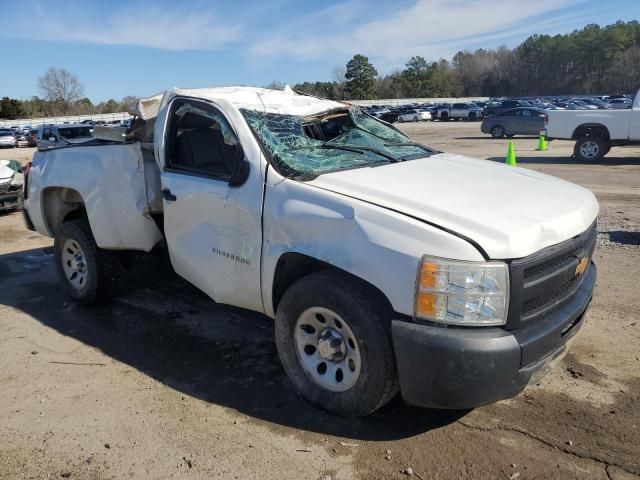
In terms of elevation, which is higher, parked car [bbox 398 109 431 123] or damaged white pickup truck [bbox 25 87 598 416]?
parked car [bbox 398 109 431 123]

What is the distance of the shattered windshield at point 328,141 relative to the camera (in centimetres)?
361

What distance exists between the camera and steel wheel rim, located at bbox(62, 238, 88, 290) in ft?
17.2

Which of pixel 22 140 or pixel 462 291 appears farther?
pixel 22 140

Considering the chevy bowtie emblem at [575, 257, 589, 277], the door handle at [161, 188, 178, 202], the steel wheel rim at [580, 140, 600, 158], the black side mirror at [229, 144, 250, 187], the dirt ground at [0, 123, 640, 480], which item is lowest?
the dirt ground at [0, 123, 640, 480]

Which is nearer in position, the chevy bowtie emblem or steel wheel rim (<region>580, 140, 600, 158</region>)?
the chevy bowtie emblem

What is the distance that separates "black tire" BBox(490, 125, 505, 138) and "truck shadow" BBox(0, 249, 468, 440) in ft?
85.2

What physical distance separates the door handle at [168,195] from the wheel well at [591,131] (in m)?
14.4

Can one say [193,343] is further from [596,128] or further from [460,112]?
[460,112]

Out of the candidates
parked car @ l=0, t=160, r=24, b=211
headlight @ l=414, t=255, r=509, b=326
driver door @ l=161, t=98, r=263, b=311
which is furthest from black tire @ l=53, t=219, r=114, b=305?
Answer: parked car @ l=0, t=160, r=24, b=211

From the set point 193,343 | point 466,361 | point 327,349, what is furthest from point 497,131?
point 466,361

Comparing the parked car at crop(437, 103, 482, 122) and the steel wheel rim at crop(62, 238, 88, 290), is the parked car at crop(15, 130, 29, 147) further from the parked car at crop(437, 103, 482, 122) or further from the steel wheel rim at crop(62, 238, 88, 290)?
the steel wheel rim at crop(62, 238, 88, 290)

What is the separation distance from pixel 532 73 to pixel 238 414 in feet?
440

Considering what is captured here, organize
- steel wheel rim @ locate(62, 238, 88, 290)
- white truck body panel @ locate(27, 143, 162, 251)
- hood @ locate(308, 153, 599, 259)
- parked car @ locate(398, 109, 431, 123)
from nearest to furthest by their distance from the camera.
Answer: hood @ locate(308, 153, 599, 259) → white truck body panel @ locate(27, 143, 162, 251) → steel wheel rim @ locate(62, 238, 88, 290) → parked car @ locate(398, 109, 431, 123)

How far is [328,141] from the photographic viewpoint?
417cm
